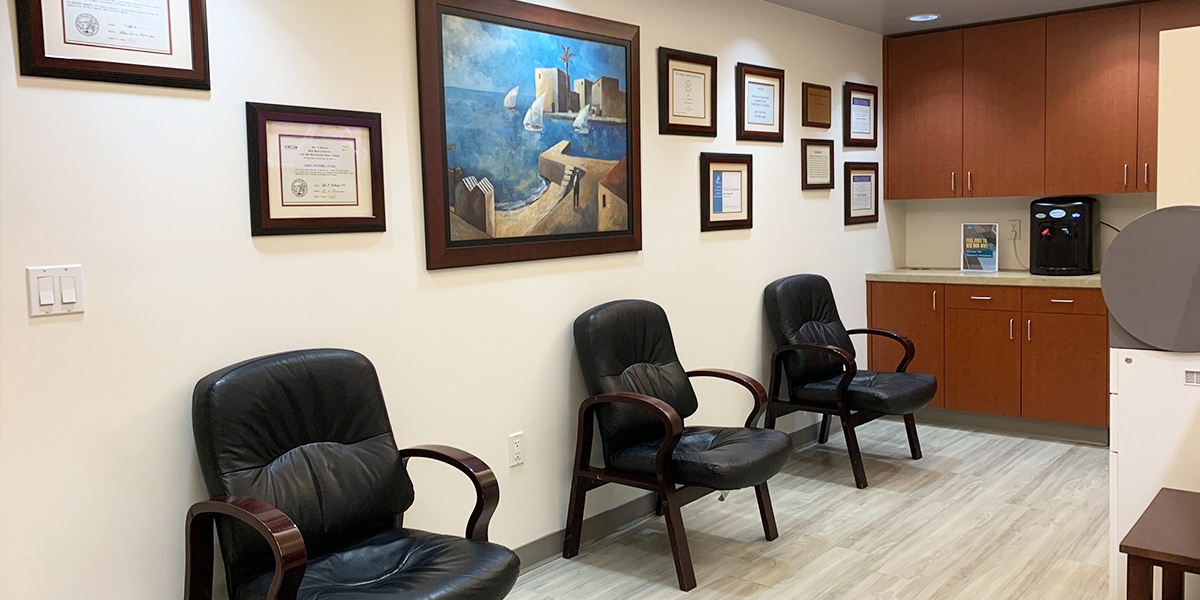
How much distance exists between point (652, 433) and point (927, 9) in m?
2.89

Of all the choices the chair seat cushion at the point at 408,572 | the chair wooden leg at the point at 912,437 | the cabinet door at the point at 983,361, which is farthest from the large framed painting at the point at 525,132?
the cabinet door at the point at 983,361

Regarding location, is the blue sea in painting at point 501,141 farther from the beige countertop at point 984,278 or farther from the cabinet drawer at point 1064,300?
the cabinet drawer at point 1064,300

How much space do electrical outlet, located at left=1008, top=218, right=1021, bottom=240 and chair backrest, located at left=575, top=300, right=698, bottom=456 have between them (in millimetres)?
2839

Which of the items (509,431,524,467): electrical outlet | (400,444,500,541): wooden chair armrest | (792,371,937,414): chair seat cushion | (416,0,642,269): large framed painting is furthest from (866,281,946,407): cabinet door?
(400,444,500,541): wooden chair armrest

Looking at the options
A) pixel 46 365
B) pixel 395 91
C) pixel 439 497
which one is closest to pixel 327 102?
pixel 395 91

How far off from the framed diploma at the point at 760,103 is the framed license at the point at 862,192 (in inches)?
32.9

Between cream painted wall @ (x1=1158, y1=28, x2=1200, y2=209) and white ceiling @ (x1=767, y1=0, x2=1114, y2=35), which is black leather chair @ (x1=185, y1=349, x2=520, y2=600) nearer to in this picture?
cream painted wall @ (x1=1158, y1=28, x2=1200, y2=209)

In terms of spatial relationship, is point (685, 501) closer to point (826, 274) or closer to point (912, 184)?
point (826, 274)

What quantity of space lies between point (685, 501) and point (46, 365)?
208cm

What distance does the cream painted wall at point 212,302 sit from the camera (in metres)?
2.17

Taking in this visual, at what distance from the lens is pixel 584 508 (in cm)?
367

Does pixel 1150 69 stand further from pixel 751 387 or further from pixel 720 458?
pixel 720 458

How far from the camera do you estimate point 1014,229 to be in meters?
5.53

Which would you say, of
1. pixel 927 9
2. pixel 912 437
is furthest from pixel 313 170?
pixel 927 9
